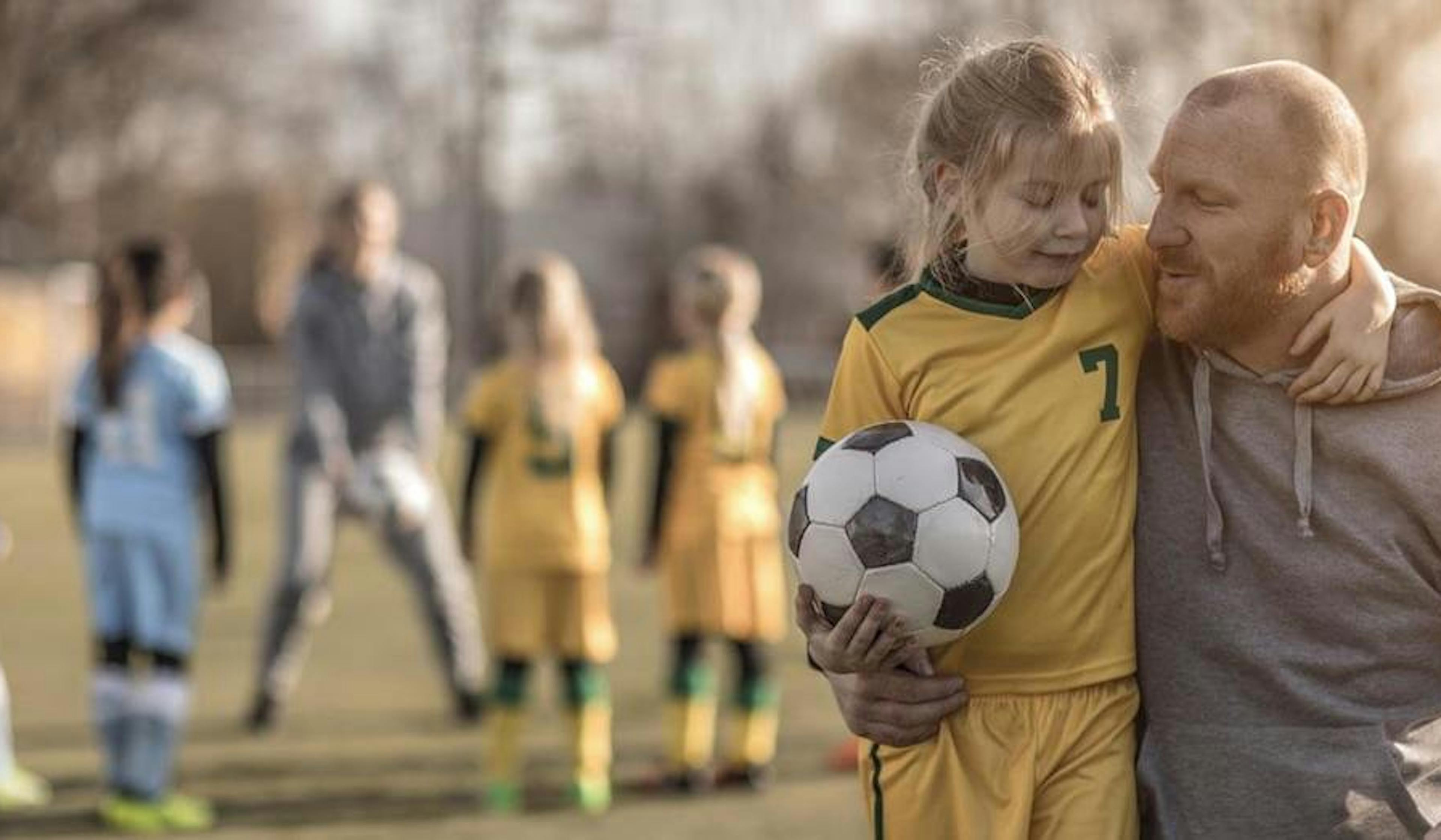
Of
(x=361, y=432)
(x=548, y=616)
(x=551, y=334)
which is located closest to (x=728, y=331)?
(x=551, y=334)

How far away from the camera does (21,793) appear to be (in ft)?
26.4

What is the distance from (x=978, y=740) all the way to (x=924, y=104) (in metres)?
0.99

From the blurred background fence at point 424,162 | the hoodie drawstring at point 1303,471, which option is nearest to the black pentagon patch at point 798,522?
the hoodie drawstring at point 1303,471

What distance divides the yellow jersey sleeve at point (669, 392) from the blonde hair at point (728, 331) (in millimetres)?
142

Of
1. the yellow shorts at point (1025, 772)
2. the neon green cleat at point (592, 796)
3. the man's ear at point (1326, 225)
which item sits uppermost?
the man's ear at point (1326, 225)

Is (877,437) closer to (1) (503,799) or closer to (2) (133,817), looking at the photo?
(1) (503,799)

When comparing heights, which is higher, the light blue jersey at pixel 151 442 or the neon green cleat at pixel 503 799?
the light blue jersey at pixel 151 442

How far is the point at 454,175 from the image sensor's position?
52.8 meters

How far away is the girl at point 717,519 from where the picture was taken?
8.28 meters

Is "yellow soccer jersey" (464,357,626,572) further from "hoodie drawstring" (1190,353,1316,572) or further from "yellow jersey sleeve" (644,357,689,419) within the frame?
"hoodie drawstring" (1190,353,1316,572)

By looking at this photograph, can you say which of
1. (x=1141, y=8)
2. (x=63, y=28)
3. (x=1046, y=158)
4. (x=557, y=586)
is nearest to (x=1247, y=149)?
(x=1046, y=158)

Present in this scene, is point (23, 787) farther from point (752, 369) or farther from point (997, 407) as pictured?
point (997, 407)

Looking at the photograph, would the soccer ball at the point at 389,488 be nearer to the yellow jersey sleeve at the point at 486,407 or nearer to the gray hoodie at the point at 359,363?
the gray hoodie at the point at 359,363

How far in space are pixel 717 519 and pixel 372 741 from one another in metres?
1.99
